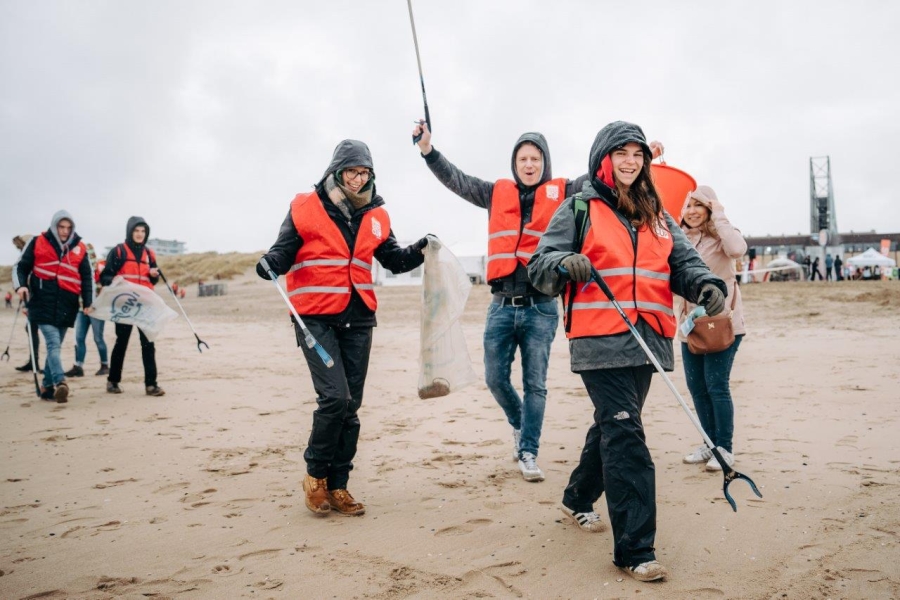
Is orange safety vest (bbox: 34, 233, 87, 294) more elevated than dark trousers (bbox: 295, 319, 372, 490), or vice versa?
orange safety vest (bbox: 34, 233, 87, 294)

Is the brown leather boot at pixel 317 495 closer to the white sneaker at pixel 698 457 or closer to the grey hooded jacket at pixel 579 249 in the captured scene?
the grey hooded jacket at pixel 579 249

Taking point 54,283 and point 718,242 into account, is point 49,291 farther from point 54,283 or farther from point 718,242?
point 718,242

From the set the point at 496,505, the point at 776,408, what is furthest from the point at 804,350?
the point at 496,505

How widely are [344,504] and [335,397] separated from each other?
0.64 meters

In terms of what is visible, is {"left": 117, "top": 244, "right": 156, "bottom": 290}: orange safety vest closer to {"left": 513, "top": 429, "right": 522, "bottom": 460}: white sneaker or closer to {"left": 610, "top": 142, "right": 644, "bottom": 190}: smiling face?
{"left": 513, "top": 429, "right": 522, "bottom": 460}: white sneaker

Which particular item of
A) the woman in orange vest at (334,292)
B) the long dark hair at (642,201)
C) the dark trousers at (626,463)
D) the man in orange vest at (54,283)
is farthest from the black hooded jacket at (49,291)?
the long dark hair at (642,201)

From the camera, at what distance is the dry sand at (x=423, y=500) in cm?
316

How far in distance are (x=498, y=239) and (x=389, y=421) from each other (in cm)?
255

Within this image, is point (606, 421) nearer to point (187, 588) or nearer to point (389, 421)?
point (187, 588)

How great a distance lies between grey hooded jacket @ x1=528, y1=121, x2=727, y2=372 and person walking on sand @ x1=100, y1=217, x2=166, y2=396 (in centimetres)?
627

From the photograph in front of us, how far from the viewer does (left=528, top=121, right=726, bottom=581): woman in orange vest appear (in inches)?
124

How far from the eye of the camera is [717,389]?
188 inches

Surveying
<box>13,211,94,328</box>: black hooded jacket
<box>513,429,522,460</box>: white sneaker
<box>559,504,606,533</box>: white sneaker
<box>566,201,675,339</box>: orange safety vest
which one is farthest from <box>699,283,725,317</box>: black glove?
<box>13,211,94,328</box>: black hooded jacket

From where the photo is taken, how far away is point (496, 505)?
4176mm
